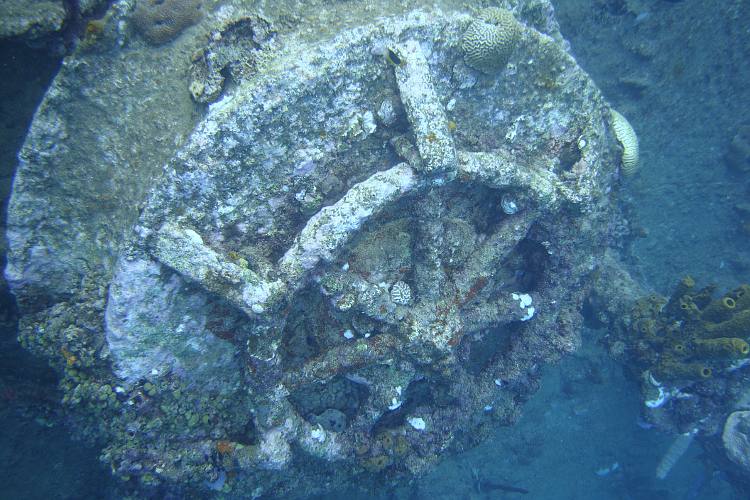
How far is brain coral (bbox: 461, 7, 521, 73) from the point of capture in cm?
410

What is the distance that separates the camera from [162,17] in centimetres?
386

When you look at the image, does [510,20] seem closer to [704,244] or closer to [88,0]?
[88,0]

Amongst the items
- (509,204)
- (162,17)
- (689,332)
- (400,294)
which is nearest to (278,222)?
(400,294)

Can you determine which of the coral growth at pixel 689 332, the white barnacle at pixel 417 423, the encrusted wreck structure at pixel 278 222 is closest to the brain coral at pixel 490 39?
the encrusted wreck structure at pixel 278 222

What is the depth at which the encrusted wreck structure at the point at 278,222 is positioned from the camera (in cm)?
366

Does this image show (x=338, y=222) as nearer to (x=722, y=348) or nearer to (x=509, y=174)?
(x=509, y=174)

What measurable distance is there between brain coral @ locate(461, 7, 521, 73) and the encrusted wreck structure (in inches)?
0.8

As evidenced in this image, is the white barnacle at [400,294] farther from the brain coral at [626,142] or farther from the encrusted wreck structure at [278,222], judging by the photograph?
the brain coral at [626,142]

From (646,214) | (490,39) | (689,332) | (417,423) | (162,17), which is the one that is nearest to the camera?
(162,17)

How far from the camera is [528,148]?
4.95 metres

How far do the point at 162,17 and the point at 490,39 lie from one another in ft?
10.8

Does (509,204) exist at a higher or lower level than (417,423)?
higher

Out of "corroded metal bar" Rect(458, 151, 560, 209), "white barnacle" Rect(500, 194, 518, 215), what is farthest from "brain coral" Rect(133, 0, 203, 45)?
"white barnacle" Rect(500, 194, 518, 215)

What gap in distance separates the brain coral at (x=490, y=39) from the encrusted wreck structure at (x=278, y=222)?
21 millimetres
